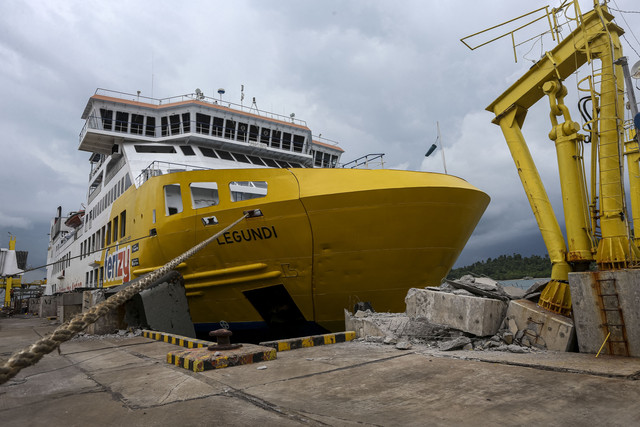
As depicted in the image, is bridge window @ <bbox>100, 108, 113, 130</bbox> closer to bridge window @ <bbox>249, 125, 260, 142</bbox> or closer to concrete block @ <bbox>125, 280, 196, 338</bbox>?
bridge window @ <bbox>249, 125, 260, 142</bbox>

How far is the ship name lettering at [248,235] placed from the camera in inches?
277

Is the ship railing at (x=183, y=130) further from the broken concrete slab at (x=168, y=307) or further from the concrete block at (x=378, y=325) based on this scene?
the concrete block at (x=378, y=325)

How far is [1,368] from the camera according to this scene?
7.94 feet

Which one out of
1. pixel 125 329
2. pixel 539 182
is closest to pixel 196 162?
pixel 125 329

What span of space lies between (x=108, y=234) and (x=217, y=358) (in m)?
10.3

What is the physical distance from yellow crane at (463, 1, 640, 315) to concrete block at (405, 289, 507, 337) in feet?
2.19

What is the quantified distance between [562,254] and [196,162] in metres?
9.62

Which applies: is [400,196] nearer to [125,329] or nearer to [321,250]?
[321,250]

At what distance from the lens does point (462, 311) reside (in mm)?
5316

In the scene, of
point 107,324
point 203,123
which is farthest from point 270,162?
point 107,324

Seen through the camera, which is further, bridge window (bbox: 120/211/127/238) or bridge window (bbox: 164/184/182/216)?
bridge window (bbox: 120/211/127/238)

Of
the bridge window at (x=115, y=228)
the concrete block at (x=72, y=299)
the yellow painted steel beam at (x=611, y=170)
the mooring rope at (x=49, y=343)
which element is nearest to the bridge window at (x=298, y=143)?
the bridge window at (x=115, y=228)

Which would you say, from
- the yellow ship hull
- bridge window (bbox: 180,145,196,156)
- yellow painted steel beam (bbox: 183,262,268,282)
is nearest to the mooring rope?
the yellow ship hull

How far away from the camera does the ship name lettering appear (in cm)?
704
